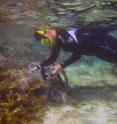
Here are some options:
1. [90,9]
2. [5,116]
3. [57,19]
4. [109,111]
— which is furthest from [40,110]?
[57,19]

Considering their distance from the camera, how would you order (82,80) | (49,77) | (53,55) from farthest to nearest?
(82,80)
(49,77)
(53,55)

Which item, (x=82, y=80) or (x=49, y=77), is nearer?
(x=49, y=77)

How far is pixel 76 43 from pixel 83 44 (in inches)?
12.3

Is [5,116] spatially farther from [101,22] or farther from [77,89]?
[101,22]

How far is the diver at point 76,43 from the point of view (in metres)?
7.95

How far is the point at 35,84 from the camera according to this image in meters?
8.66

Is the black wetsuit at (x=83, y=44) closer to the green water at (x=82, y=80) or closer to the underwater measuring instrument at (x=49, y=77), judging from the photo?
the underwater measuring instrument at (x=49, y=77)

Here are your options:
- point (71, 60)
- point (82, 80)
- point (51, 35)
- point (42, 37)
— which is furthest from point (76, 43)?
point (82, 80)

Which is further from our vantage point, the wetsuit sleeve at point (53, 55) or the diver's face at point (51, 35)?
the wetsuit sleeve at point (53, 55)

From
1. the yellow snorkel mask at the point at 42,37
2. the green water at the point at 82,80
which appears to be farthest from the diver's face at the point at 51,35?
the green water at the point at 82,80

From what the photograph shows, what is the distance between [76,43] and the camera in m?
7.96

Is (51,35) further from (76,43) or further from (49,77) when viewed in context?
(49,77)

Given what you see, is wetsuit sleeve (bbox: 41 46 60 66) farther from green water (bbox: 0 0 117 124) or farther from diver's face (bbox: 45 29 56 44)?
green water (bbox: 0 0 117 124)

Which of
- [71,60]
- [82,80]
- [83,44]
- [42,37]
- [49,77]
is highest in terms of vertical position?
[42,37]
